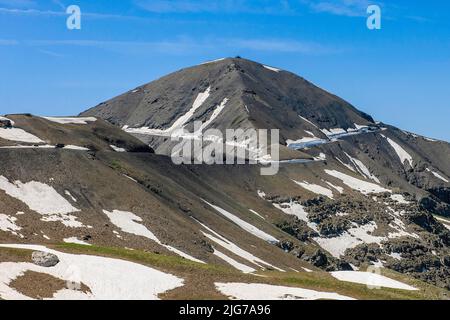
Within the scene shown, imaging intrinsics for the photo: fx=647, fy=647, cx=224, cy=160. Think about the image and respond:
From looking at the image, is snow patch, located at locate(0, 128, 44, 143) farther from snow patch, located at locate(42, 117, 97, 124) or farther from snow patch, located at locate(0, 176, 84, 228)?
snow patch, located at locate(0, 176, 84, 228)

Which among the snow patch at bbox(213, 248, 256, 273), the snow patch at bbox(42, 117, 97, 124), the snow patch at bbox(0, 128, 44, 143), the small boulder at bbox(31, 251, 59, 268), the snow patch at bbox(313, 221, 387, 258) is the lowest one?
the snow patch at bbox(313, 221, 387, 258)

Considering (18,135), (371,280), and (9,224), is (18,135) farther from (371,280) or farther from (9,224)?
(371,280)

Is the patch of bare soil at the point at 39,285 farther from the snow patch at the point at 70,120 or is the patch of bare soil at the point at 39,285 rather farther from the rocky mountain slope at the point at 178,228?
the snow patch at the point at 70,120

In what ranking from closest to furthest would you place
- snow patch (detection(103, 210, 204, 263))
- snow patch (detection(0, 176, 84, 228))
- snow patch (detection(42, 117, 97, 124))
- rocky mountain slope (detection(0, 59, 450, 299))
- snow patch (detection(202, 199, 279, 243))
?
rocky mountain slope (detection(0, 59, 450, 299))
snow patch (detection(0, 176, 84, 228))
snow patch (detection(103, 210, 204, 263))
snow patch (detection(202, 199, 279, 243))
snow patch (detection(42, 117, 97, 124))

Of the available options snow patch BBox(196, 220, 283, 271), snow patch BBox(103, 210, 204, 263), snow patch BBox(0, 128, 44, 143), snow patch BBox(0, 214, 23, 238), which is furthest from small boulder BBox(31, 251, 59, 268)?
snow patch BBox(0, 128, 44, 143)

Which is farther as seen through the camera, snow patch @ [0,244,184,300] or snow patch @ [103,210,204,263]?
snow patch @ [103,210,204,263]

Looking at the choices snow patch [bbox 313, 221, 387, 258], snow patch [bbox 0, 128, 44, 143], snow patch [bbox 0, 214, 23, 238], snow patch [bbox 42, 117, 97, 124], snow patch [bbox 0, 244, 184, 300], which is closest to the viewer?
snow patch [bbox 0, 244, 184, 300]

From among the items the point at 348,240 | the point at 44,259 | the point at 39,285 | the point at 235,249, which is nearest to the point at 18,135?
the point at 235,249

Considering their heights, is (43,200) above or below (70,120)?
below

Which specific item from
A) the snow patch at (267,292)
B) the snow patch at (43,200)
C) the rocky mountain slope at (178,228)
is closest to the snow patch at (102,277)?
the rocky mountain slope at (178,228)
